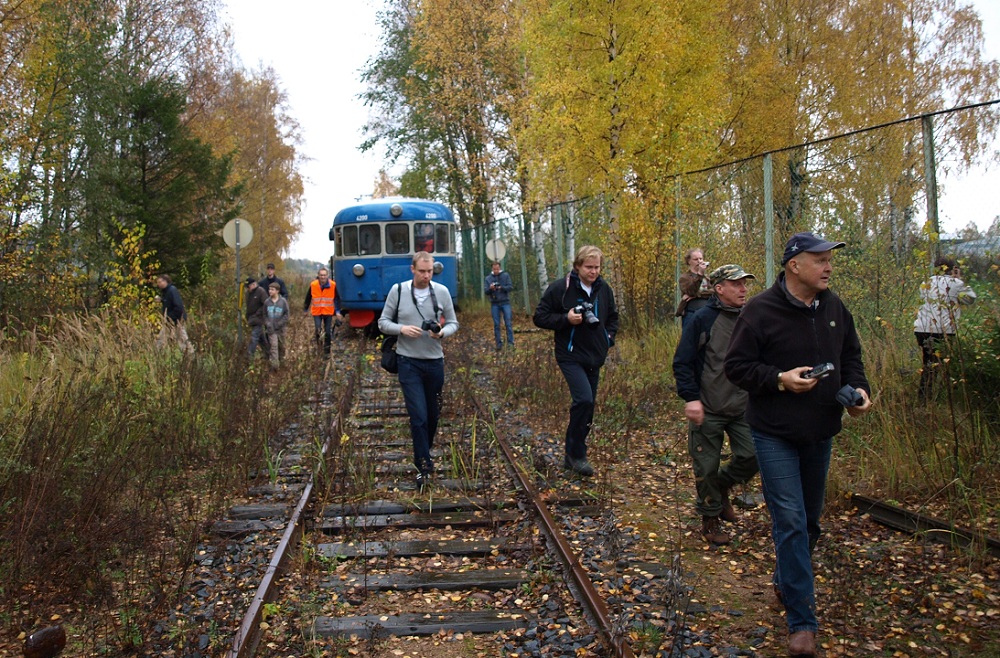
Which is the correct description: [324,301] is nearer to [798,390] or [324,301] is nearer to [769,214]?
[769,214]

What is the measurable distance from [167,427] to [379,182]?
177 feet

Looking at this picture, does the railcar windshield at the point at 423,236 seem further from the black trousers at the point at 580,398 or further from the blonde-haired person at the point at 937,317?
the blonde-haired person at the point at 937,317

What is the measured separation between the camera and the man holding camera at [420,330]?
6.95 meters

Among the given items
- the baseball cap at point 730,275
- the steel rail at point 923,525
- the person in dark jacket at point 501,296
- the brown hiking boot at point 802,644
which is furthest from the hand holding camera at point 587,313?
the person in dark jacket at point 501,296

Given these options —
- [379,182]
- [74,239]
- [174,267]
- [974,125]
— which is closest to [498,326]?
[74,239]

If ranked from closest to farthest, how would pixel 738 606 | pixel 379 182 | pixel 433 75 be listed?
pixel 738 606
pixel 433 75
pixel 379 182

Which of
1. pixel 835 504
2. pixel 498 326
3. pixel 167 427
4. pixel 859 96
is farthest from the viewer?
pixel 859 96

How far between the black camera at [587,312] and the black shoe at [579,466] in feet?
4.13

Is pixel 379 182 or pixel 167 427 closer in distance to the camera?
pixel 167 427

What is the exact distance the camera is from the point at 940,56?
25.1m

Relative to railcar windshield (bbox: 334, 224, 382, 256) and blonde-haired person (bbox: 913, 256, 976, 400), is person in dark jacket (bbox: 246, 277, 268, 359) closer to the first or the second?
railcar windshield (bbox: 334, 224, 382, 256)

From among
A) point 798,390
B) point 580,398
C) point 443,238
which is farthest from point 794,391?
point 443,238

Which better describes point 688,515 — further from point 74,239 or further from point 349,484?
point 74,239

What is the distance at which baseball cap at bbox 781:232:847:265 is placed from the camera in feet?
12.8
